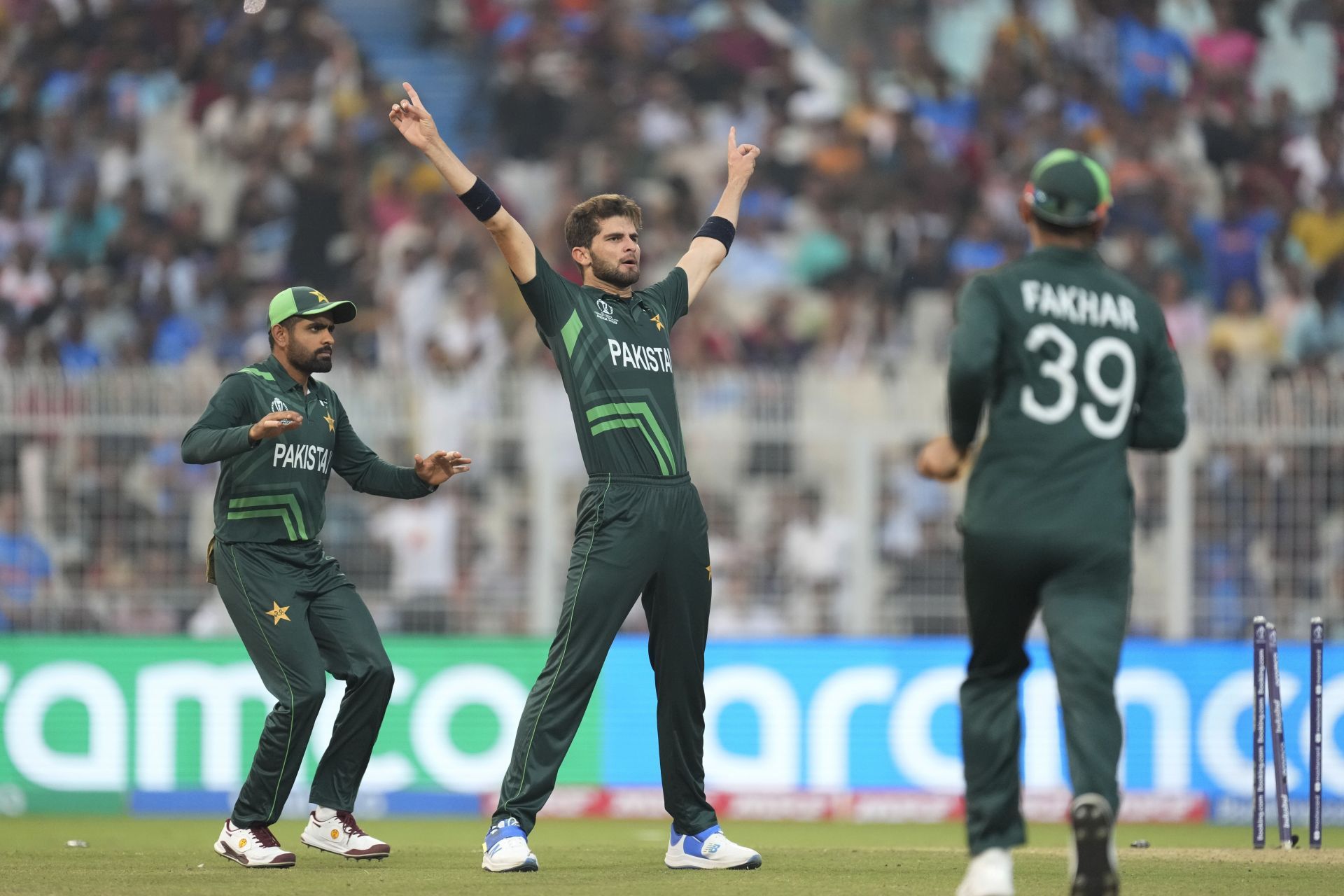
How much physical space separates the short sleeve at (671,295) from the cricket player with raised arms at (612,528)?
16 centimetres

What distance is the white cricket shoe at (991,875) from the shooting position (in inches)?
210

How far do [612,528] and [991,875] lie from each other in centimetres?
231

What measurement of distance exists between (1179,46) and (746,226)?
16.3 ft

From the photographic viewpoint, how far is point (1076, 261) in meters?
5.58

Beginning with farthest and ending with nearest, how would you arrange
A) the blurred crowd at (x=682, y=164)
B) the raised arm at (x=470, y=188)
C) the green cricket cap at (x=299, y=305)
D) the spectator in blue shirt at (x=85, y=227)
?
the spectator in blue shirt at (x=85, y=227) < the blurred crowd at (x=682, y=164) < the green cricket cap at (x=299, y=305) < the raised arm at (x=470, y=188)

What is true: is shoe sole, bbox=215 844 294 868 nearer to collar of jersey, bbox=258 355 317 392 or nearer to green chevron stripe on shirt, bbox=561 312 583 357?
collar of jersey, bbox=258 355 317 392

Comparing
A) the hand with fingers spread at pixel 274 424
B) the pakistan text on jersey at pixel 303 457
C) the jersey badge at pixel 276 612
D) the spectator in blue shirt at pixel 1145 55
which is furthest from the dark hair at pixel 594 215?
the spectator in blue shirt at pixel 1145 55

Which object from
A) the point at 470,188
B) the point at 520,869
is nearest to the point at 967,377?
the point at 470,188

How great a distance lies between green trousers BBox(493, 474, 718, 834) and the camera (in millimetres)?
7094

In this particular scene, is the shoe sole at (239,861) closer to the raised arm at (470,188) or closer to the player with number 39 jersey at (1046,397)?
the raised arm at (470,188)

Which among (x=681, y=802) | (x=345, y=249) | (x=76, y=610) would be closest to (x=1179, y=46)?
(x=345, y=249)

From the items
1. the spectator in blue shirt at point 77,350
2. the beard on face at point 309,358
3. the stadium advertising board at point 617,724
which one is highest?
the spectator in blue shirt at point 77,350

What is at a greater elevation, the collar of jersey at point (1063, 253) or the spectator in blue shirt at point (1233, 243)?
the spectator in blue shirt at point (1233, 243)

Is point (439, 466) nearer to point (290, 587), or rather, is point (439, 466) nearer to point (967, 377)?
point (290, 587)
